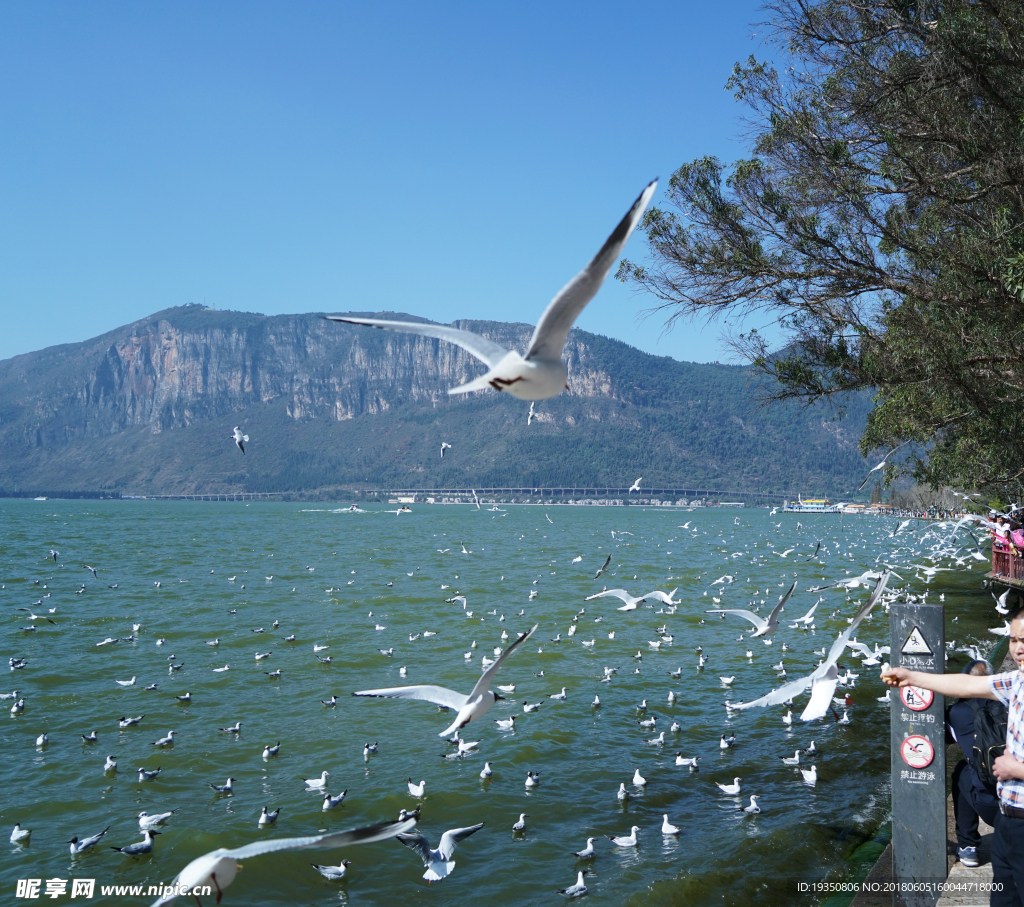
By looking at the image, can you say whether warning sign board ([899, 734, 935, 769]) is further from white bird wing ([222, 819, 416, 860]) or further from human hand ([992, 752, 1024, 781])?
white bird wing ([222, 819, 416, 860])

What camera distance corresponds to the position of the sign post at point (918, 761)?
528 cm

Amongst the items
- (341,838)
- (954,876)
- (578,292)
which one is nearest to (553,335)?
(578,292)

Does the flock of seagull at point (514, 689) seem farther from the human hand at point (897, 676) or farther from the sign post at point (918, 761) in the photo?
the human hand at point (897, 676)

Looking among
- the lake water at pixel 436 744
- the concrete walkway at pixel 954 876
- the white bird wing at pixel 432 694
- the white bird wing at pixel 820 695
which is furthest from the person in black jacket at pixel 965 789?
the white bird wing at pixel 432 694

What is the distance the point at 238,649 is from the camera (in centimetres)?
1842

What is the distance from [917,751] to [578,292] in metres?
4.71

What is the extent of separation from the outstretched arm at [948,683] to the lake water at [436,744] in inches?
163

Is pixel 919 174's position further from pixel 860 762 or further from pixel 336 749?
pixel 336 749

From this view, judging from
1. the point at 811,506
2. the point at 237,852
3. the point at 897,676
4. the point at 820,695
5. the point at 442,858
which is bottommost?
the point at 811,506

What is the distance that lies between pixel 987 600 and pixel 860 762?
16215 millimetres

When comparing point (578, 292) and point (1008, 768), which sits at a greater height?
point (578, 292)

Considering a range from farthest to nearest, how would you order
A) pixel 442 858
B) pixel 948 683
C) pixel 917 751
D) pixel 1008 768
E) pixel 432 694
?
pixel 442 858 → pixel 432 694 → pixel 917 751 → pixel 948 683 → pixel 1008 768

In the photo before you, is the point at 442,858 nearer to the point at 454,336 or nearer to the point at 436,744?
the point at 436,744

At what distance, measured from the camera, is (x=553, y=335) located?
273cm
